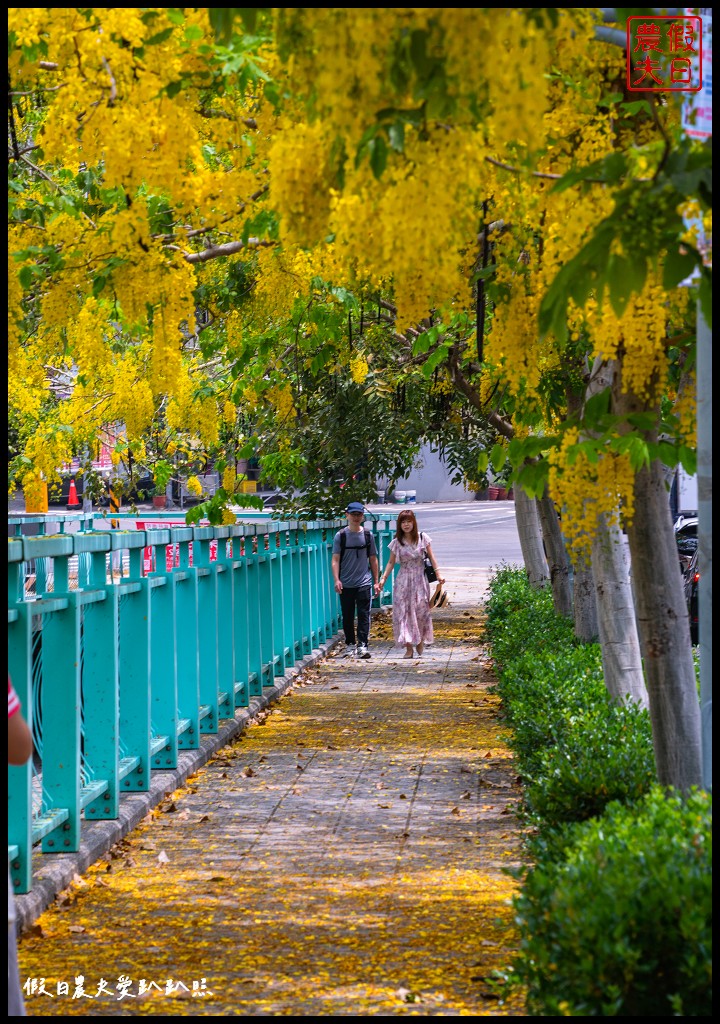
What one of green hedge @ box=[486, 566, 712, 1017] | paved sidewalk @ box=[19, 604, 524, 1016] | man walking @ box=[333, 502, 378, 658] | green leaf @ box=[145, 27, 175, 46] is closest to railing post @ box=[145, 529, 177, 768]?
paved sidewalk @ box=[19, 604, 524, 1016]

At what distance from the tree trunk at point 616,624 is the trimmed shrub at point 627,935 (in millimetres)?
3705

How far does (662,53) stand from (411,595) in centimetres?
1200

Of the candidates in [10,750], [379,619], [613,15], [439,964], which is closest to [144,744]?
[439,964]

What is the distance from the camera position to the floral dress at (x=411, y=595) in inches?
651

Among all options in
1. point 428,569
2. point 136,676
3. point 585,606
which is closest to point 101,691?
point 136,676

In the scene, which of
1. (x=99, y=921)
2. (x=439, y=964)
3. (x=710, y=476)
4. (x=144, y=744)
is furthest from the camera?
(x=144, y=744)

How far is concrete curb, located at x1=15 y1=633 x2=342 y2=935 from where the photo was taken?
592 centimetres

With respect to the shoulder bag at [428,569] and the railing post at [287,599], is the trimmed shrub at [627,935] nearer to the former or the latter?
the railing post at [287,599]

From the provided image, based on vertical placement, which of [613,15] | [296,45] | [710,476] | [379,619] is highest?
[613,15]

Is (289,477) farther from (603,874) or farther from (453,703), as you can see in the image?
(603,874)

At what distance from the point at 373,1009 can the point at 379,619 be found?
1903 cm

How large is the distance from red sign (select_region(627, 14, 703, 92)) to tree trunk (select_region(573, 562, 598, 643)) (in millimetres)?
6772

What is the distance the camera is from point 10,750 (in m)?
3.70

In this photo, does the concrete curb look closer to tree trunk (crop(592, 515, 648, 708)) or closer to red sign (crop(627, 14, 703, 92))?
tree trunk (crop(592, 515, 648, 708))
